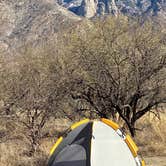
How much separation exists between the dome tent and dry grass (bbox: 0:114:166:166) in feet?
7.86

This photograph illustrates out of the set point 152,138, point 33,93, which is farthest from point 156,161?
point 33,93

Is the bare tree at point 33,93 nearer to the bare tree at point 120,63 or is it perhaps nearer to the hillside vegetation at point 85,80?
the hillside vegetation at point 85,80

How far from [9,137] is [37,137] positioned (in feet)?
2.93

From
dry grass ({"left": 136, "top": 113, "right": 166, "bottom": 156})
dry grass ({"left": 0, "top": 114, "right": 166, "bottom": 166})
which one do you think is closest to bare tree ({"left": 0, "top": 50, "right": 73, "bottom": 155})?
dry grass ({"left": 0, "top": 114, "right": 166, "bottom": 166})

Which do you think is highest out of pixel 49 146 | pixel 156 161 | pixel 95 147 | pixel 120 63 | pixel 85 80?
pixel 120 63

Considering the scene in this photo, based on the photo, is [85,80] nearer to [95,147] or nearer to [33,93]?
[33,93]

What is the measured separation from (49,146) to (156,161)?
9.47 feet

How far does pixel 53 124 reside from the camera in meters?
15.8

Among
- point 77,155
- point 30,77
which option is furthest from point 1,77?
point 77,155

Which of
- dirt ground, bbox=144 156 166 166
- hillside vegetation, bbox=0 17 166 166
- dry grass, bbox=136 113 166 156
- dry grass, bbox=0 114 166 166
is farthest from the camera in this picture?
hillside vegetation, bbox=0 17 166 166

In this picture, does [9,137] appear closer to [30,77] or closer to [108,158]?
[30,77]

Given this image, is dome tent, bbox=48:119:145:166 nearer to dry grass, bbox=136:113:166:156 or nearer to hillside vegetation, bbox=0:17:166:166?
hillside vegetation, bbox=0:17:166:166

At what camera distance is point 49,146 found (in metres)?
12.6

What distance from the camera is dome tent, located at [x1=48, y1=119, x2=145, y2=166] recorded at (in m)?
8.23
